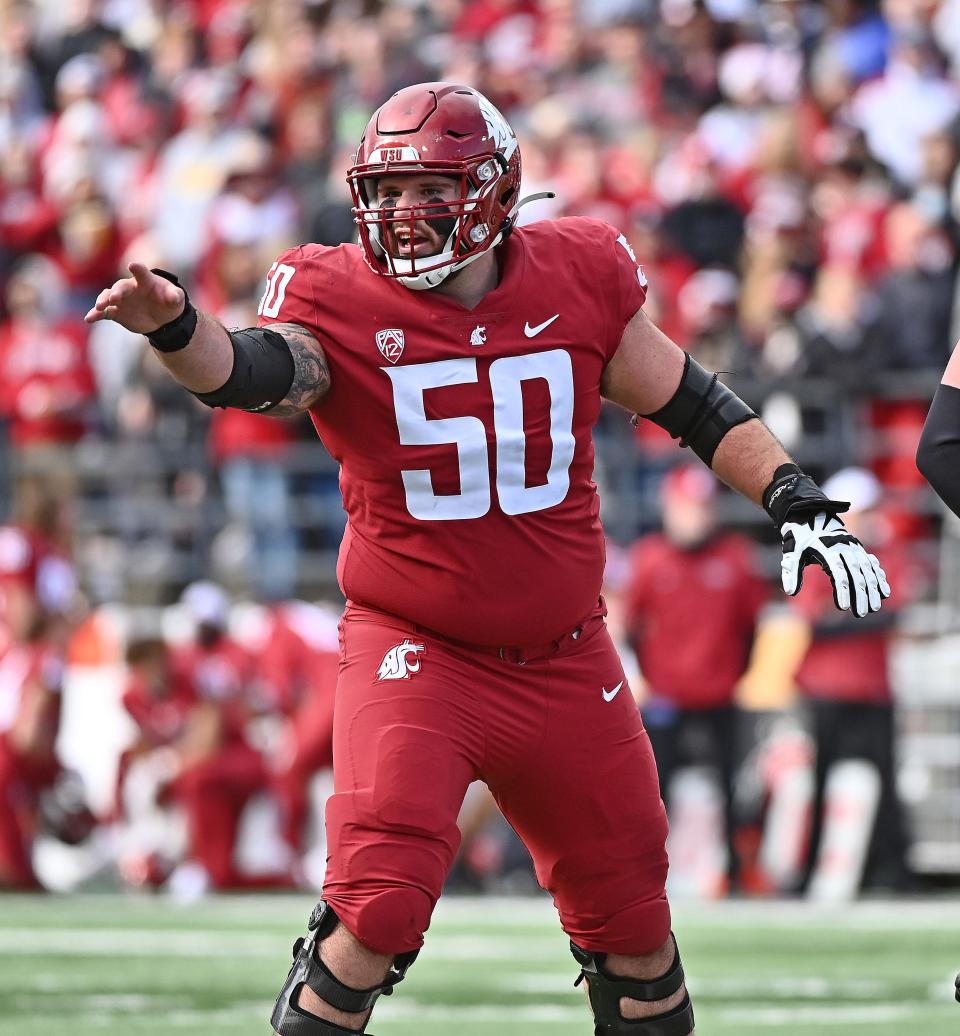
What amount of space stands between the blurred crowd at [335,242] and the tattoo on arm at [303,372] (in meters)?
4.86

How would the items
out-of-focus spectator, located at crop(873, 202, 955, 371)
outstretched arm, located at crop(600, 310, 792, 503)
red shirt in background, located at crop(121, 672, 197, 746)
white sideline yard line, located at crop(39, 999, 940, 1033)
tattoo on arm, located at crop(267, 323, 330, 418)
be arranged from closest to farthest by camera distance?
tattoo on arm, located at crop(267, 323, 330, 418) → outstretched arm, located at crop(600, 310, 792, 503) → white sideline yard line, located at crop(39, 999, 940, 1033) → out-of-focus spectator, located at crop(873, 202, 955, 371) → red shirt in background, located at crop(121, 672, 197, 746)

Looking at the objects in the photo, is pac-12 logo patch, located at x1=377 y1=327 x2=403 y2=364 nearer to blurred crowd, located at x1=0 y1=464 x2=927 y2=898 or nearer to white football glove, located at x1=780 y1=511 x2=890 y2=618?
white football glove, located at x1=780 y1=511 x2=890 y2=618

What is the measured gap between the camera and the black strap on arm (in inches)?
172

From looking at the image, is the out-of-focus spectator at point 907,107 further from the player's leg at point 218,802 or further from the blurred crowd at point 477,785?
the player's leg at point 218,802

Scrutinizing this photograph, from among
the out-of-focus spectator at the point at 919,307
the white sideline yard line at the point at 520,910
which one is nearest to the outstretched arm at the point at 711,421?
the white sideline yard line at the point at 520,910

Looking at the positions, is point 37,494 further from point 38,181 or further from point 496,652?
point 496,652

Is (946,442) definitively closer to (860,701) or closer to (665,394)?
(665,394)

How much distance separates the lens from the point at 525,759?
14.0ft

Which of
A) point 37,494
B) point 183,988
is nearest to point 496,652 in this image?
point 183,988

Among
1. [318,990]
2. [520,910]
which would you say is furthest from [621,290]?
[520,910]

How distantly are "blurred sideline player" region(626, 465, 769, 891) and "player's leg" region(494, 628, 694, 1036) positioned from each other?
5.51 metres

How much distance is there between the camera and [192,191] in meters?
12.8

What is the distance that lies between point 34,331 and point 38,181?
81.1 inches

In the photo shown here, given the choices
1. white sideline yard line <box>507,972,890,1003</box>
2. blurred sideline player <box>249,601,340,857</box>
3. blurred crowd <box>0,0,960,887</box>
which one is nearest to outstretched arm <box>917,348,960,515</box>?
white sideline yard line <box>507,972,890,1003</box>
